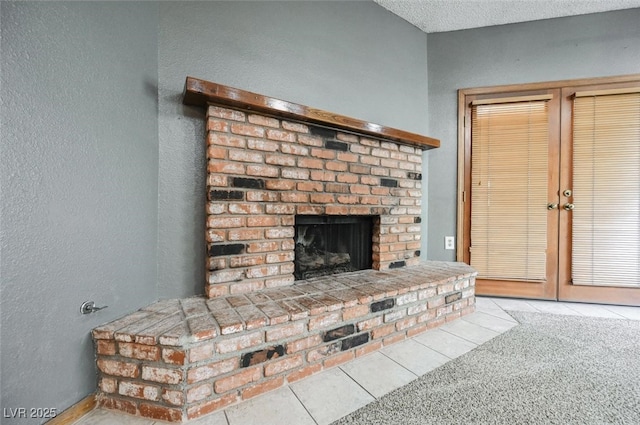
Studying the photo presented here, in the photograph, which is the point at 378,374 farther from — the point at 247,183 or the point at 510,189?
the point at 510,189

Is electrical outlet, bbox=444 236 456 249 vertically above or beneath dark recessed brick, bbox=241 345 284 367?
above

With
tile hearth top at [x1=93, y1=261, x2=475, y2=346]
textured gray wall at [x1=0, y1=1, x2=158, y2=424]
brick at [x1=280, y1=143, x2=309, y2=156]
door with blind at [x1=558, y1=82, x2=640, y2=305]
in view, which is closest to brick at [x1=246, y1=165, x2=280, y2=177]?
brick at [x1=280, y1=143, x2=309, y2=156]

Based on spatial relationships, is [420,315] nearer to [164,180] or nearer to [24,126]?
[164,180]

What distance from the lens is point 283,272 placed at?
141 centimetres

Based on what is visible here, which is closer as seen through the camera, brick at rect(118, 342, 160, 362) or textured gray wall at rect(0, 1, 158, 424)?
textured gray wall at rect(0, 1, 158, 424)

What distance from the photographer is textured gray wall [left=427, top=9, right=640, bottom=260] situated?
6.86 ft

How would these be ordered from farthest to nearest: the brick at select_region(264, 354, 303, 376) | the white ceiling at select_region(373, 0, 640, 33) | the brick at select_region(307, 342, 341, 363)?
the white ceiling at select_region(373, 0, 640, 33) → the brick at select_region(307, 342, 341, 363) → the brick at select_region(264, 354, 303, 376)

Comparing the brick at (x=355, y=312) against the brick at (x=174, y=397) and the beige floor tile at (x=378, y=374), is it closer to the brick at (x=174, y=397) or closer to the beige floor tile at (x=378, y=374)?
the beige floor tile at (x=378, y=374)

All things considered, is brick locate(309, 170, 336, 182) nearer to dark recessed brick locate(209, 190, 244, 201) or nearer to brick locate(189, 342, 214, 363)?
dark recessed brick locate(209, 190, 244, 201)

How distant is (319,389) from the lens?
3.37 feet

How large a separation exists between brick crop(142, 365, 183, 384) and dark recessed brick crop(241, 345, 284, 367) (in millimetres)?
219

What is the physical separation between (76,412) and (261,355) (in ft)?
2.02

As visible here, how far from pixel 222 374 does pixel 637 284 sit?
125 inches

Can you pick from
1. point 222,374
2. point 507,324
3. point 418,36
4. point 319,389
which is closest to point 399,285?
point 319,389
